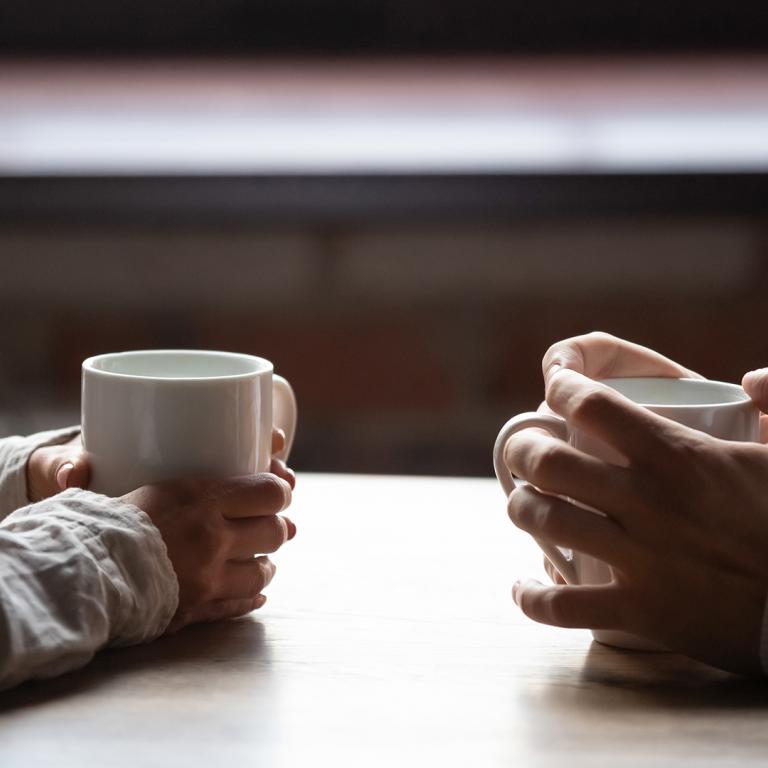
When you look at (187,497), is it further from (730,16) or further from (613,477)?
(730,16)

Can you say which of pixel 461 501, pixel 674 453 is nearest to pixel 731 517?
pixel 674 453

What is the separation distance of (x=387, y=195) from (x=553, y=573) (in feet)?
3.72

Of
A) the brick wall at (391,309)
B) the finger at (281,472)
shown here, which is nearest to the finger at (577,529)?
the finger at (281,472)

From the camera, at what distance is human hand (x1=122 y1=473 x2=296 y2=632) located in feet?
2.09

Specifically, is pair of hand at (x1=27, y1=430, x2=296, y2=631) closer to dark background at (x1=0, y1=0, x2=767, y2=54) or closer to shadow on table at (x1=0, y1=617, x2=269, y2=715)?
shadow on table at (x1=0, y1=617, x2=269, y2=715)

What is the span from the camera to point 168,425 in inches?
25.0

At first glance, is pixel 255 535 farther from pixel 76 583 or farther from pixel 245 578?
pixel 76 583

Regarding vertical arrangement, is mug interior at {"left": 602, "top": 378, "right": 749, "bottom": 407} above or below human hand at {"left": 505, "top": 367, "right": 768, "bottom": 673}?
above

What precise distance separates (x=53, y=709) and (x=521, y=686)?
9.1 inches

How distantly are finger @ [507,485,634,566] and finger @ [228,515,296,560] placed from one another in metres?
0.17

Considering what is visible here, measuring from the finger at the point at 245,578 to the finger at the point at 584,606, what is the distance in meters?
0.18

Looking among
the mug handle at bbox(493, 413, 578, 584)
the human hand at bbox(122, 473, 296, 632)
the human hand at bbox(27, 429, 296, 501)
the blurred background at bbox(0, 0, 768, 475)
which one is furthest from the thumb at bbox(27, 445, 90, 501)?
the blurred background at bbox(0, 0, 768, 475)

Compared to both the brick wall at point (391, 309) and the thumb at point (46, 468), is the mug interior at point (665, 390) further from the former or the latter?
the brick wall at point (391, 309)

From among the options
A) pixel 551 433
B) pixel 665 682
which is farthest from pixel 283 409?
pixel 665 682
